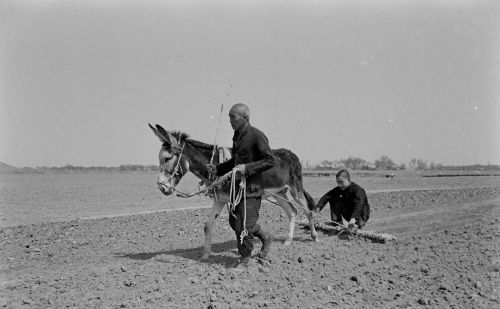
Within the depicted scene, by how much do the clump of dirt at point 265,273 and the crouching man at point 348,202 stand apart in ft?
2.27

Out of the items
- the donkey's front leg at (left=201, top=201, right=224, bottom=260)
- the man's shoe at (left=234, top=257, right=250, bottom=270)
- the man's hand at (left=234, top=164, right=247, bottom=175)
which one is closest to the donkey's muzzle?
the donkey's front leg at (left=201, top=201, right=224, bottom=260)

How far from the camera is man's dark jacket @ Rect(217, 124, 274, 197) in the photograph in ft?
23.9

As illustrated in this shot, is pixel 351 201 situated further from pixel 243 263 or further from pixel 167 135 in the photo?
pixel 167 135

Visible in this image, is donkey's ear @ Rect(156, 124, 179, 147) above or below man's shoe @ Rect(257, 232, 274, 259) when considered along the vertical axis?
above

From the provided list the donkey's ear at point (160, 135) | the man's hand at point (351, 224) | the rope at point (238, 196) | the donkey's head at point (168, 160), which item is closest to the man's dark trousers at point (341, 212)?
the man's hand at point (351, 224)

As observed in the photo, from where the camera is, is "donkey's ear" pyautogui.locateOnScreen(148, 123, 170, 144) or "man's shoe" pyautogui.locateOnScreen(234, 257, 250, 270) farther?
"donkey's ear" pyautogui.locateOnScreen(148, 123, 170, 144)

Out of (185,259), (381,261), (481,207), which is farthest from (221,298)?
(481,207)

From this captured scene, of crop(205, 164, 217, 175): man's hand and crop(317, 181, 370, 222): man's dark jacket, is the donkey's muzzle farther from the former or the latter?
crop(317, 181, 370, 222): man's dark jacket

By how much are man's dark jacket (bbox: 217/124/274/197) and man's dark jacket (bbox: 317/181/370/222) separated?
119 inches

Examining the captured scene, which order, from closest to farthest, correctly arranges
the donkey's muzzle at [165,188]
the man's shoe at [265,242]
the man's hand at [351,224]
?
the man's shoe at [265,242] → the donkey's muzzle at [165,188] → the man's hand at [351,224]

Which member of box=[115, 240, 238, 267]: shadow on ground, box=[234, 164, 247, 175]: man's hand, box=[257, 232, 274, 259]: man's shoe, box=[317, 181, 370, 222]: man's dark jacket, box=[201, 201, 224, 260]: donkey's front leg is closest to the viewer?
box=[234, 164, 247, 175]: man's hand

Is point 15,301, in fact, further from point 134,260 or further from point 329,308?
point 329,308

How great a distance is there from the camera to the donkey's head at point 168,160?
8.13 metres

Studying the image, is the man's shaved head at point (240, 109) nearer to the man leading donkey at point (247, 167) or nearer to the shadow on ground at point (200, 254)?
the man leading donkey at point (247, 167)
